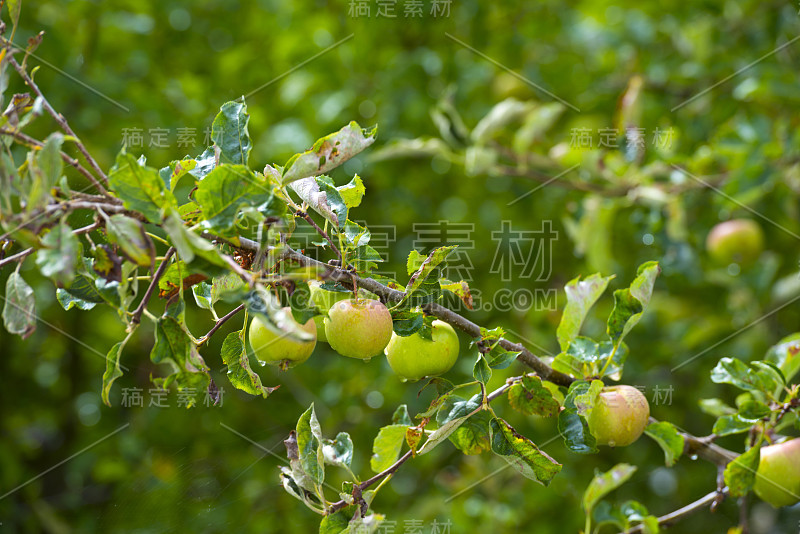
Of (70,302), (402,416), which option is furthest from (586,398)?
(70,302)

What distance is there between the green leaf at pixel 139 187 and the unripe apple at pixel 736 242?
187cm

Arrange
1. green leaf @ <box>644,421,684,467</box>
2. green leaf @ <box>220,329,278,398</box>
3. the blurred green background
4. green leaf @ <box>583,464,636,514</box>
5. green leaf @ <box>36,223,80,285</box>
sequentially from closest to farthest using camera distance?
green leaf @ <box>36,223,80,285</box> < green leaf @ <box>220,329,278,398</box> < green leaf @ <box>644,421,684,467</box> < green leaf @ <box>583,464,636,514</box> < the blurred green background

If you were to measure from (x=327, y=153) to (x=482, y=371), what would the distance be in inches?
11.0

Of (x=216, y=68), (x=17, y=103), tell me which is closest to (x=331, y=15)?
(x=216, y=68)

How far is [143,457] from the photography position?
225cm

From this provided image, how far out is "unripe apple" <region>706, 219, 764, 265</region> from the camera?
2025mm

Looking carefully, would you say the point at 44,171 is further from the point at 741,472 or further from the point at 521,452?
the point at 741,472

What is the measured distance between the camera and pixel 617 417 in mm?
820

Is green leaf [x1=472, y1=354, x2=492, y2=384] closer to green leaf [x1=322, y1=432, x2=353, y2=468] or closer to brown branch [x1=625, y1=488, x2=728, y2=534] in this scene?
green leaf [x1=322, y1=432, x2=353, y2=468]

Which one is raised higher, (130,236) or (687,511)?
(130,236)

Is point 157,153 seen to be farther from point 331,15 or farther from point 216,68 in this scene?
point 331,15

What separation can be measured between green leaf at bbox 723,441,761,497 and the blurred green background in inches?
36.8

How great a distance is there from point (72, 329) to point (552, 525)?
166 centimetres

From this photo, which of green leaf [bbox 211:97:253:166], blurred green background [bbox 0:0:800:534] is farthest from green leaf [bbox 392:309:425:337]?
blurred green background [bbox 0:0:800:534]
